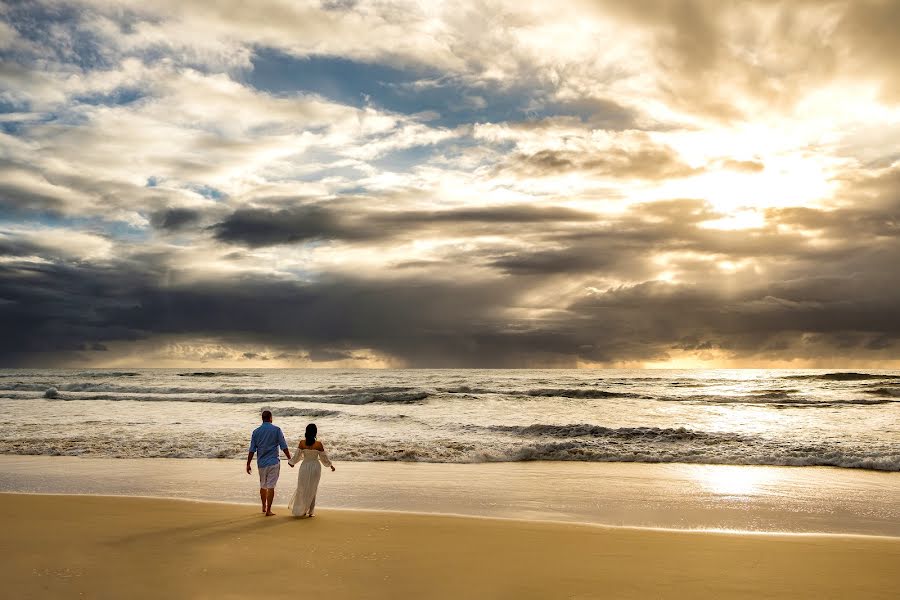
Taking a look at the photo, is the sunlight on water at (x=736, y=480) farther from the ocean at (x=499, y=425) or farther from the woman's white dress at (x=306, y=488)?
the woman's white dress at (x=306, y=488)

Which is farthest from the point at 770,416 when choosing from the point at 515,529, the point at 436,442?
the point at 515,529

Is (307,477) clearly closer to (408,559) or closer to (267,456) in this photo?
(267,456)

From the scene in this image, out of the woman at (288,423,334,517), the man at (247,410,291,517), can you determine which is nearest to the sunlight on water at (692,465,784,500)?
the woman at (288,423,334,517)

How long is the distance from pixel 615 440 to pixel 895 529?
12337 millimetres

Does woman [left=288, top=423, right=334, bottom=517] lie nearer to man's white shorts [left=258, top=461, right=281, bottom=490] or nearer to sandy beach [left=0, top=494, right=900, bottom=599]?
sandy beach [left=0, top=494, right=900, bottom=599]

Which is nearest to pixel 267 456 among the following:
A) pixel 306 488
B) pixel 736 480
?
pixel 306 488

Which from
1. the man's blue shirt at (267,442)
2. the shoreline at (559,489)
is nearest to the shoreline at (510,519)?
the shoreline at (559,489)

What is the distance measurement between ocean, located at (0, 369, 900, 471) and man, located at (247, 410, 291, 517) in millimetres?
7424

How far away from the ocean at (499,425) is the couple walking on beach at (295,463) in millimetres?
7452

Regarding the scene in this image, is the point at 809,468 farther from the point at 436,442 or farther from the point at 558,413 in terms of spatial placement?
the point at 558,413

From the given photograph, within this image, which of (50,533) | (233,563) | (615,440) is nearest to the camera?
(233,563)

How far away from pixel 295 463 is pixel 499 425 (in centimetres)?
1753

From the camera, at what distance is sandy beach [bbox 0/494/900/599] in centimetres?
726

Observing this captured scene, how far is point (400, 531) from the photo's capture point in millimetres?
9898
